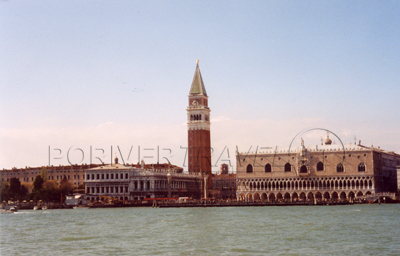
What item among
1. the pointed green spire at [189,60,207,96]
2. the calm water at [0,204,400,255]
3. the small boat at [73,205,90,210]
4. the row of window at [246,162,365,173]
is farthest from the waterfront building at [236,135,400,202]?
the calm water at [0,204,400,255]

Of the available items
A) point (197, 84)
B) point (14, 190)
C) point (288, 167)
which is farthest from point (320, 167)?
point (14, 190)

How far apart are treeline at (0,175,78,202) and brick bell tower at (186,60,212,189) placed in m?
26.0

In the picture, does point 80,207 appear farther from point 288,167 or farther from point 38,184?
point 288,167

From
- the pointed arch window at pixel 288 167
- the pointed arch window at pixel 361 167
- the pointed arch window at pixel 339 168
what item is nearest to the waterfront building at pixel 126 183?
the pointed arch window at pixel 288 167

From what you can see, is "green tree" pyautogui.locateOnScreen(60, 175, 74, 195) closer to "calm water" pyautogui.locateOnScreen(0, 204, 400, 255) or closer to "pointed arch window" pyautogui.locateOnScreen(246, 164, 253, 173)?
"pointed arch window" pyautogui.locateOnScreen(246, 164, 253, 173)

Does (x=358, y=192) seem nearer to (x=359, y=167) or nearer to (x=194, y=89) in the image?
(x=359, y=167)

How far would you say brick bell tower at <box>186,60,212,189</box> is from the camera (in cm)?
13238

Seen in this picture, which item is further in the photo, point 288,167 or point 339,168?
point 288,167

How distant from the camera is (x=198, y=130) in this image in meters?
133

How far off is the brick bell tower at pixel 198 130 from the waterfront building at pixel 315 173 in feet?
45.8

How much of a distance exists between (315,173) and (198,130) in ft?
94.7

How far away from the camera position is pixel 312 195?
11600 cm

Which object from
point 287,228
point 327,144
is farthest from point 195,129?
point 287,228

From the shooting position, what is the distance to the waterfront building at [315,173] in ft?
363
